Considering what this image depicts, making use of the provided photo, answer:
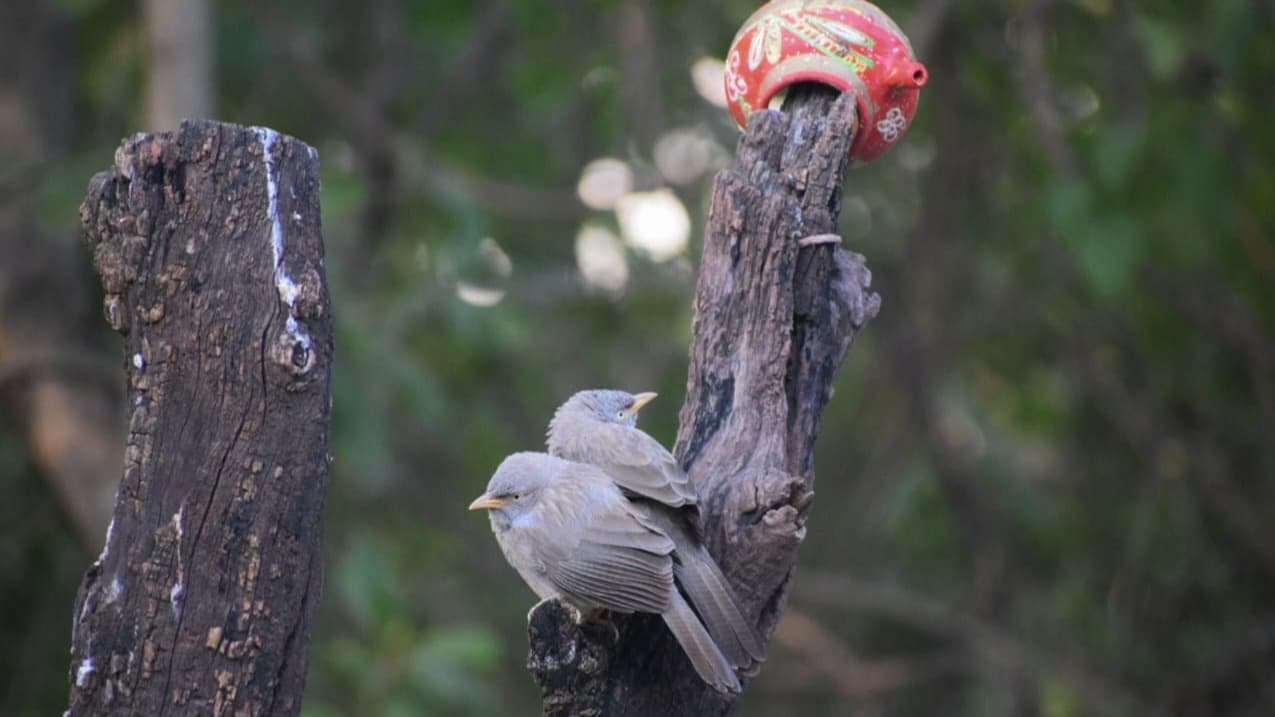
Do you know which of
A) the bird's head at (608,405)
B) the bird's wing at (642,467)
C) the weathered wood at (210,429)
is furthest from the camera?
the bird's head at (608,405)

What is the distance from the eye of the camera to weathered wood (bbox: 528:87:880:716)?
305 centimetres

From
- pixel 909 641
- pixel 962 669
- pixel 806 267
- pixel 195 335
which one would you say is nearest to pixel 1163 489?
pixel 962 669

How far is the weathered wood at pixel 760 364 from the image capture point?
305cm

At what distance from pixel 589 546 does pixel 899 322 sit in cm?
522

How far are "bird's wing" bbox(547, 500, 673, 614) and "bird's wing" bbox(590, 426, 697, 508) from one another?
0.08m

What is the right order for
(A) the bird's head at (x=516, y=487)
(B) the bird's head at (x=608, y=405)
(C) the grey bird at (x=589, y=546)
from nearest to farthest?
Result: (C) the grey bird at (x=589, y=546) < (A) the bird's head at (x=516, y=487) < (B) the bird's head at (x=608, y=405)

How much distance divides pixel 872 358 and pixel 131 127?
16.8ft

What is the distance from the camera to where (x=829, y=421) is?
11828 mm

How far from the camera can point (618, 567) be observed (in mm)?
3109

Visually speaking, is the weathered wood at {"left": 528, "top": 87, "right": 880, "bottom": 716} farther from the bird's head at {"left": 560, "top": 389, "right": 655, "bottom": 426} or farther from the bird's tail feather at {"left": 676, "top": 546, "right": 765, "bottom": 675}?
the bird's head at {"left": 560, "top": 389, "right": 655, "bottom": 426}

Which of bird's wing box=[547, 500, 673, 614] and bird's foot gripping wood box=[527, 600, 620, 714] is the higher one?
bird's wing box=[547, 500, 673, 614]

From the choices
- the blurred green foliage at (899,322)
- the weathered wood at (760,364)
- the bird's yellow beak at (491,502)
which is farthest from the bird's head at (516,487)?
the blurred green foliage at (899,322)

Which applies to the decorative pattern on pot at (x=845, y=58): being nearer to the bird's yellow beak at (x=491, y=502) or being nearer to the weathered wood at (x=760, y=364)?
the weathered wood at (x=760, y=364)

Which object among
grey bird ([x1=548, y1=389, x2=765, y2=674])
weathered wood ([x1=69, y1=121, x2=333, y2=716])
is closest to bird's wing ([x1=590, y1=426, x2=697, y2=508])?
grey bird ([x1=548, y1=389, x2=765, y2=674])
